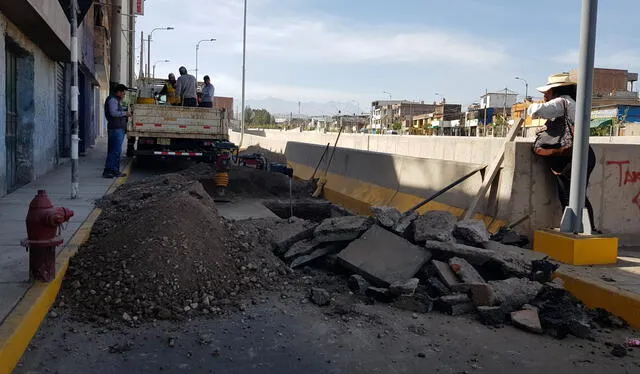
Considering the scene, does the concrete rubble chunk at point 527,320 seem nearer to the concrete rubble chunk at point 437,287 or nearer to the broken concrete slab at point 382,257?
the concrete rubble chunk at point 437,287

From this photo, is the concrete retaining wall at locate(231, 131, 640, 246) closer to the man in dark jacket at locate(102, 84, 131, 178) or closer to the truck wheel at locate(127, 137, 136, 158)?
the man in dark jacket at locate(102, 84, 131, 178)

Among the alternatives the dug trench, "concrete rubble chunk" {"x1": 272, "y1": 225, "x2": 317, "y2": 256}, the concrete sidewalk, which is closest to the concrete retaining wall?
the dug trench

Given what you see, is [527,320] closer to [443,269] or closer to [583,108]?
[443,269]

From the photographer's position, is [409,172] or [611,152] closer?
[611,152]

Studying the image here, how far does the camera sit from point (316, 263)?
6.55 metres

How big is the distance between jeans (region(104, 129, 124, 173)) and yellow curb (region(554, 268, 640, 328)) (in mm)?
9755

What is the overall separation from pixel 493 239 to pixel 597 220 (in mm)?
1526

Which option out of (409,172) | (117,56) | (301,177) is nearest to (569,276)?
(409,172)

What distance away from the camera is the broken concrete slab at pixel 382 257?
18.7 ft

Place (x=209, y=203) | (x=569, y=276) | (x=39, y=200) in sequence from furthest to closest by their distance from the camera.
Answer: (x=209, y=203), (x=569, y=276), (x=39, y=200)

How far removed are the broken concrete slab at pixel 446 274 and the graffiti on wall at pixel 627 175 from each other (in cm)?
327

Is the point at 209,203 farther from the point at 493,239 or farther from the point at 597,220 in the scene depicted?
the point at 597,220

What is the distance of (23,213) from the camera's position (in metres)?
8.10

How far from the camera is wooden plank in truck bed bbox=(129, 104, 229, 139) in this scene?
16.2 meters
